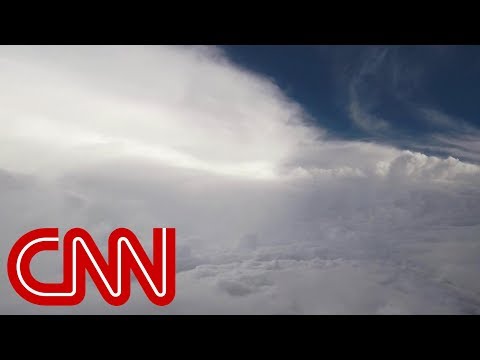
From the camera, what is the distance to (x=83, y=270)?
802cm

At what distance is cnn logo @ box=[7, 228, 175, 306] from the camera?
7.78m

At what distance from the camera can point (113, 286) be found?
7.95 meters

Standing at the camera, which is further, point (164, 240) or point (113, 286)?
point (164, 240)

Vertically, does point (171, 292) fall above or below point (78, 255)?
below

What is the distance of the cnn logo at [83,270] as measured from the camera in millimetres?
7781
